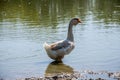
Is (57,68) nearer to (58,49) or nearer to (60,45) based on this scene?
(58,49)

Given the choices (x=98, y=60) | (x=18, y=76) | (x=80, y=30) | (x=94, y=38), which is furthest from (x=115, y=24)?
(x=18, y=76)

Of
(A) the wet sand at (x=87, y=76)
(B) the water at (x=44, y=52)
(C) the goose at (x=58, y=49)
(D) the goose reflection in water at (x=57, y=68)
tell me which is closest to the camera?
(A) the wet sand at (x=87, y=76)

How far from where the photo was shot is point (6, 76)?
1209 centimetres

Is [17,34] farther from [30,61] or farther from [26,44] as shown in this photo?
[30,61]

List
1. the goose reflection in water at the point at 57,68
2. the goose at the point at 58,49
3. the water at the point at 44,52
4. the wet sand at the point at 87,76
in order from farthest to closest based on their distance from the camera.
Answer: the goose at the point at 58,49
the water at the point at 44,52
the goose reflection in water at the point at 57,68
the wet sand at the point at 87,76

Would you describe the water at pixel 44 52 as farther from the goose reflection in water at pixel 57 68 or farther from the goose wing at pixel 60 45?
the goose wing at pixel 60 45

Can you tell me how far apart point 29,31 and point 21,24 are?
3614mm

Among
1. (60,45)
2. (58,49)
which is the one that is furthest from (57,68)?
(60,45)

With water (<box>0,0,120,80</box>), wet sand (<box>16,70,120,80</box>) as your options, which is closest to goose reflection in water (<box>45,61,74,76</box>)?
water (<box>0,0,120,80</box>)

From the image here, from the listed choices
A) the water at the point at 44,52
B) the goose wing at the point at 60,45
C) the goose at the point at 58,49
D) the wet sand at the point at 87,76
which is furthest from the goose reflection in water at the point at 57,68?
the wet sand at the point at 87,76

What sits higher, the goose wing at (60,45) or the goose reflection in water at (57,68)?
the goose wing at (60,45)

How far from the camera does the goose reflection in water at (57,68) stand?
42.4ft

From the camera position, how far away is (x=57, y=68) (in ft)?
44.6

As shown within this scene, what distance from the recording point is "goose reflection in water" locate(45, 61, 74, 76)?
1291cm
